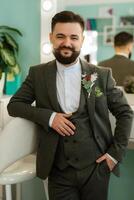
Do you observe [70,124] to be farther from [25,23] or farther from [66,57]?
[25,23]

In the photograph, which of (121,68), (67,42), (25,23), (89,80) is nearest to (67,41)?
(67,42)

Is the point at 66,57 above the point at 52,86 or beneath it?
above

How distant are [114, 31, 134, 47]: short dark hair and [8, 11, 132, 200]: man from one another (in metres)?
0.70

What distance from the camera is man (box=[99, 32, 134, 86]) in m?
1.86

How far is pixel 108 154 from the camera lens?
1.22 metres

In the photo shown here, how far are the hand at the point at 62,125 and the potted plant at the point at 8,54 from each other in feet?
2.92

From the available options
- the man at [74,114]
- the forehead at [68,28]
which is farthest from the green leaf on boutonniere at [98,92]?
the forehead at [68,28]

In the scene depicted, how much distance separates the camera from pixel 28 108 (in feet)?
A: 4.05

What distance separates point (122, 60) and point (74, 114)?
766 mm

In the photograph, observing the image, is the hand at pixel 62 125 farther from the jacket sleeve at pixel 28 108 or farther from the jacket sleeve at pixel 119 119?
the jacket sleeve at pixel 119 119

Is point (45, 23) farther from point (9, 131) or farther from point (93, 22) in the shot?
Answer: point (9, 131)

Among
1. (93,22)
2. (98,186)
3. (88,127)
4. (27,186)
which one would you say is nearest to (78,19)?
(88,127)

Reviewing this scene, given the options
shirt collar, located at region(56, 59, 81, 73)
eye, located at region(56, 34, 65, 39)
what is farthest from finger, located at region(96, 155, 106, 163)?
eye, located at region(56, 34, 65, 39)

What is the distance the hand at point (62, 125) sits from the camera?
1184 mm
